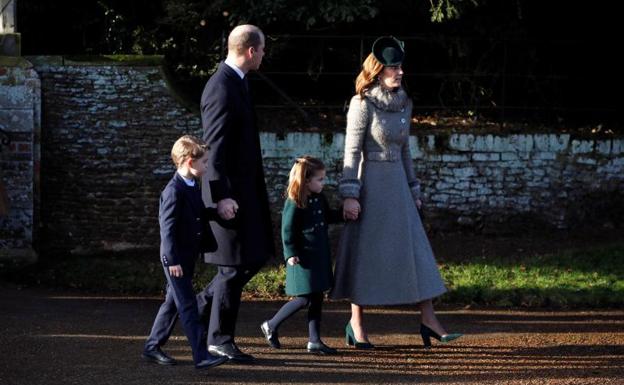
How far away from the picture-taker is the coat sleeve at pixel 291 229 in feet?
24.2

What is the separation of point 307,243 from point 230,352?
86 centimetres

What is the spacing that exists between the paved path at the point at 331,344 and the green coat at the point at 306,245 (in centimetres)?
46

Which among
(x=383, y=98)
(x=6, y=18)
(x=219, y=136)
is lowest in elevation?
(x=219, y=136)

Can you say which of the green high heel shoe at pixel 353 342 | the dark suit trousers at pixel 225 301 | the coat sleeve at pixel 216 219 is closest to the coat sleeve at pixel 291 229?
the dark suit trousers at pixel 225 301

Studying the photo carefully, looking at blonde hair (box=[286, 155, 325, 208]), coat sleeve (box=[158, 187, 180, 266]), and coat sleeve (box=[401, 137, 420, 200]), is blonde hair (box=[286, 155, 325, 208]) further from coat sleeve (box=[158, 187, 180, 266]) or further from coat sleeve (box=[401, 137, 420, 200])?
coat sleeve (box=[158, 187, 180, 266])

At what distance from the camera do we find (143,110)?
12086 mm

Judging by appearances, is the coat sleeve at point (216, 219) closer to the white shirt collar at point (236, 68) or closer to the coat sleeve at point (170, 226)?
the coat sleeve at point (170, 226)

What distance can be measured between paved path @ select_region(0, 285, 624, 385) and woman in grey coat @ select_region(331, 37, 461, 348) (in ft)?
1.22

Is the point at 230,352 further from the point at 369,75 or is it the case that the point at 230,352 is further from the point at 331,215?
the point at 369,75

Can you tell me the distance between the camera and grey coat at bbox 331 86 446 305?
7.57 meters

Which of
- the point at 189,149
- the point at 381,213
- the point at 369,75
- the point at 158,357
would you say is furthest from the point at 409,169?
the point at 158,357

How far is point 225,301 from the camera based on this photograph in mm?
7129

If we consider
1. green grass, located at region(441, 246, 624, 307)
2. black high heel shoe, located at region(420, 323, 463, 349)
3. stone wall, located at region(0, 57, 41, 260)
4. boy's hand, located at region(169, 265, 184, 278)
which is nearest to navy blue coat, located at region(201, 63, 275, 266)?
boy's hand, located at region(169, 265, 184, 278)

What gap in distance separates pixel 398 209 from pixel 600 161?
5600mm
